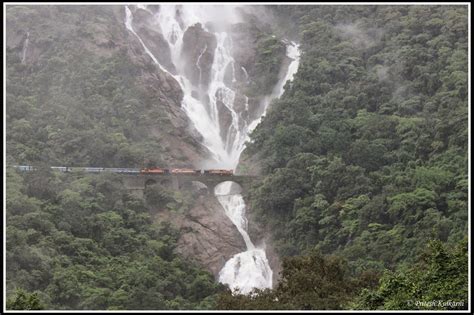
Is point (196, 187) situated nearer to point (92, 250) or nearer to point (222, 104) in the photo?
point (92, 250)

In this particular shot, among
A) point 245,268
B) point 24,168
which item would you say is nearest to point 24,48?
point 24,168

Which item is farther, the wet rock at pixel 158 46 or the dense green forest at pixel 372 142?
the wet rock at pixel 158 46

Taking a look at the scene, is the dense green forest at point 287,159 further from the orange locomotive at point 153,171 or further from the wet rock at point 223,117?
the wet rock at point 223,117

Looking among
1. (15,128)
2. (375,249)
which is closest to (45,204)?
(15,128)

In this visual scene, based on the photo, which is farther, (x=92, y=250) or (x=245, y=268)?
(x=245, y=268)

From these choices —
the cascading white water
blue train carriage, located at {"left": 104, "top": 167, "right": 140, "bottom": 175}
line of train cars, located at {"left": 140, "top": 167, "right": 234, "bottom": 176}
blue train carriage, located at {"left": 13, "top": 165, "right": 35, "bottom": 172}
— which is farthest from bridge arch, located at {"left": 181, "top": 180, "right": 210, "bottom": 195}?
blue train carriage, located at {"left": 13, "top": 165, "right": 35, "bottom": 172}

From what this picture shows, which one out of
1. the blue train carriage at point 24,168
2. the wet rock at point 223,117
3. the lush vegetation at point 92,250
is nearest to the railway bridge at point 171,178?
the lush vegetation at point 92,250
